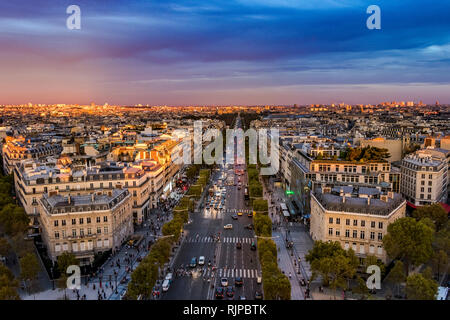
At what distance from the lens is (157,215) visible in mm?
81188

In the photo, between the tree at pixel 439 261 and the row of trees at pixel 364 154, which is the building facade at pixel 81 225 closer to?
the tree at pixel 439 261

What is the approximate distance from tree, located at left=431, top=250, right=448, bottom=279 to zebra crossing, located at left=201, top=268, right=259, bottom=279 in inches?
869

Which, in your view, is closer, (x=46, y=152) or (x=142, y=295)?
(x=142, y=295)

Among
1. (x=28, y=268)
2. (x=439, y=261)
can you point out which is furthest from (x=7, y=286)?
(x=439, y=261)

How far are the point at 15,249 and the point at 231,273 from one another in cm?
2920

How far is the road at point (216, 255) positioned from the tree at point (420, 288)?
17134mm

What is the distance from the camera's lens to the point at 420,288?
38594mm

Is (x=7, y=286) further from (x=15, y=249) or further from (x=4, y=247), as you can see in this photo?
(x=4, y=247)

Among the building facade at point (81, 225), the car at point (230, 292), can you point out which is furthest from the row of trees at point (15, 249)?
the car at point (230, 292)

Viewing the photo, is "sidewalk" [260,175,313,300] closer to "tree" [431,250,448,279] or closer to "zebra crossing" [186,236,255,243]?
"zebra crossing" [186,236,255,243]

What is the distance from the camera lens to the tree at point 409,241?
158 feet
